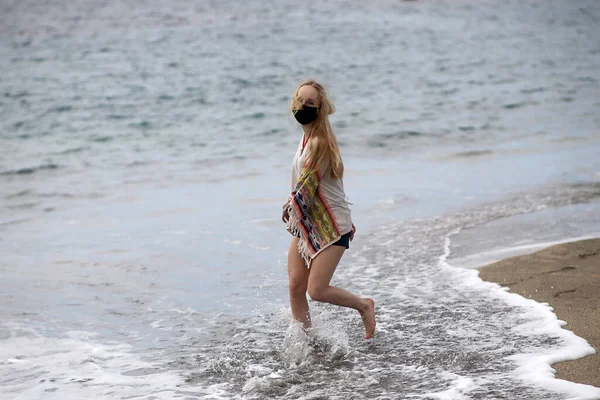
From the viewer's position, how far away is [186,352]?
20.8 ft

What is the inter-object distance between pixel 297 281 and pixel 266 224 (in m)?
4.77

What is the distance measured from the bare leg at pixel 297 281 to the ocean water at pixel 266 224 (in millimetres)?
149

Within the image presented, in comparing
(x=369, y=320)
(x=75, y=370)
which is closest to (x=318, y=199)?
(x=369, y=320)

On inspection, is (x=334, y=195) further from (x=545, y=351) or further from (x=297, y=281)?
(x=545, y=351)

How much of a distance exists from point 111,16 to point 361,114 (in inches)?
1361

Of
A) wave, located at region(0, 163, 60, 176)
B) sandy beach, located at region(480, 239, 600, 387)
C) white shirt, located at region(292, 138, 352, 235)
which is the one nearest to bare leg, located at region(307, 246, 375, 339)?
white shirt, located at region(292, 138, 352, 235)

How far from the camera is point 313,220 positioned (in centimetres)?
586

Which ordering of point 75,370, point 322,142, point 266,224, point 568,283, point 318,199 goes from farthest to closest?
point 266,224, point 568,283, point 75,370, point 318,199, point 322,142

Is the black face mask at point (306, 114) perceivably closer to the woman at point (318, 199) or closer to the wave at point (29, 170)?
the woman at point (318, 199)

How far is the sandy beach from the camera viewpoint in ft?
17.6

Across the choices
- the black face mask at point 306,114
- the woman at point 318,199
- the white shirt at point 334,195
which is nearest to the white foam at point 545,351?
the woman at point 318,199

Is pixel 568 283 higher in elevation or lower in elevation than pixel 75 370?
higher

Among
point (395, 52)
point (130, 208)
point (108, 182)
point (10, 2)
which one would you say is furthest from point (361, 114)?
point (10, 2)

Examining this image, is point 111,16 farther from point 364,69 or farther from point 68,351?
point 68,351
